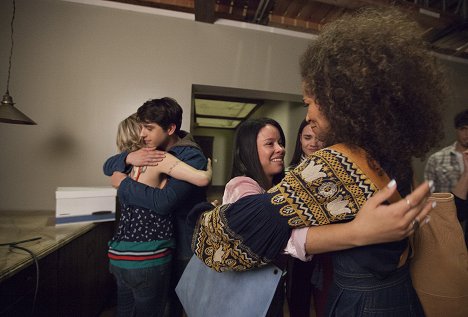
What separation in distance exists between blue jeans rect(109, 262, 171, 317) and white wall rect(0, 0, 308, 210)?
4.79ft

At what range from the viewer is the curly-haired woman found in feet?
1.88

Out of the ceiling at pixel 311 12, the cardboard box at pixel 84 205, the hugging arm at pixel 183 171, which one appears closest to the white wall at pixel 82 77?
the ceiling at pixel 311 12

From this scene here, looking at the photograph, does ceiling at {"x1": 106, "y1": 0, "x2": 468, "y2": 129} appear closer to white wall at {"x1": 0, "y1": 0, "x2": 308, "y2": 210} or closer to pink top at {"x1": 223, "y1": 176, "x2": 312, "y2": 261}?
white wall at {"x1": 0, "y1": 0, "x2": 308, "y2": 210}

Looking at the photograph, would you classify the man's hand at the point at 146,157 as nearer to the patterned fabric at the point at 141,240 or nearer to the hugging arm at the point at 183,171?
the hugging arm at the point at 183,171

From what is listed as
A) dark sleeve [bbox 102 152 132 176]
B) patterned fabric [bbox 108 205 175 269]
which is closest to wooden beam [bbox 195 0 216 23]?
dark sleeve [bbox 102 152 132 176]

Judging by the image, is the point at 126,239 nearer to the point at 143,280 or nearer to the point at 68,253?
the point at 143,280

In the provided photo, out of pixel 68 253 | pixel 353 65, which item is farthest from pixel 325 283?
pixel 68 253

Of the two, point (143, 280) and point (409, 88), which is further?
point (143, 280)

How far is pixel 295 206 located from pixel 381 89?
0.33 m

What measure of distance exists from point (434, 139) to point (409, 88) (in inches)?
7.4

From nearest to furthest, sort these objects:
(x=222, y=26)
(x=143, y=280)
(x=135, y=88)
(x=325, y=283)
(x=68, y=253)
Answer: (x=325, y=283) → (x=143, y=280) → (x=68, y=253) → (x=135, y=88) → (x=222, y=26)

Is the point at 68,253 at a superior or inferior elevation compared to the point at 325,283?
inferior

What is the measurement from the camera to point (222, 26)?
276 centimetres

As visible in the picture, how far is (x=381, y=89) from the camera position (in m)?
0.57
